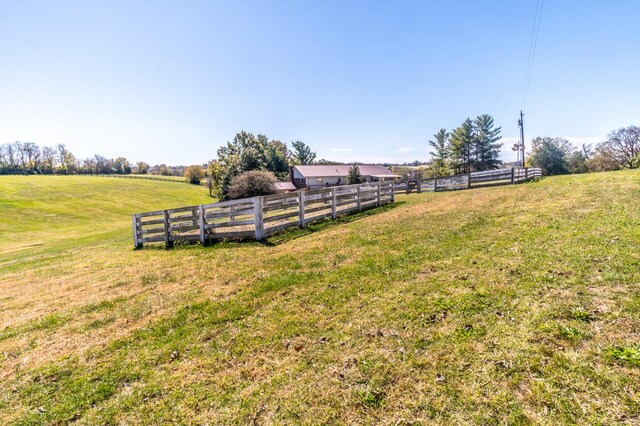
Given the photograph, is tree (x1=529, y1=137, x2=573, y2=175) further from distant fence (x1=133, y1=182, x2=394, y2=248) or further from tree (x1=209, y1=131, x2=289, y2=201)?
distant fence (x1=133, y1=182, x2=394, y2=248)

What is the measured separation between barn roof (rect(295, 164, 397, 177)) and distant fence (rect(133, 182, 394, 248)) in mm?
44994

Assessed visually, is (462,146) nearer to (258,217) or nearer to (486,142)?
(486,142)

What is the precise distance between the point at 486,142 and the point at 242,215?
186 ft

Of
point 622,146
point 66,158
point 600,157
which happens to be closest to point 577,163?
point 600,157

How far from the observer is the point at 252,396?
8.36 ft

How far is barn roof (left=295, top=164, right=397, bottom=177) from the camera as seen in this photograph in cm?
5669

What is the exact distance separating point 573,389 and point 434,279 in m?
2.30

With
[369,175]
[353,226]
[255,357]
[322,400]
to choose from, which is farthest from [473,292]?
[369,175]

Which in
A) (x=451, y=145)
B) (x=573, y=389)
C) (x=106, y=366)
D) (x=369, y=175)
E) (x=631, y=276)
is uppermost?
(x=451, y=145)

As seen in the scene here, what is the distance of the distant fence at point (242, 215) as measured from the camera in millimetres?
8586

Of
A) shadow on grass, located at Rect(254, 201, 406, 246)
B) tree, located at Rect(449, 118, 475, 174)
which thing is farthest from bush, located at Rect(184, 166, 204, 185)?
shadow on grass, located at Rect(254, 201, 406, 246)

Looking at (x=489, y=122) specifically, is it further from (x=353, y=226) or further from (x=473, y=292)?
(x=473, y=292)

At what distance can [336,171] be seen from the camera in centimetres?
5962

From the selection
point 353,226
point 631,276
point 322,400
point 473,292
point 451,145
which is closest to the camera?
point 322,400
